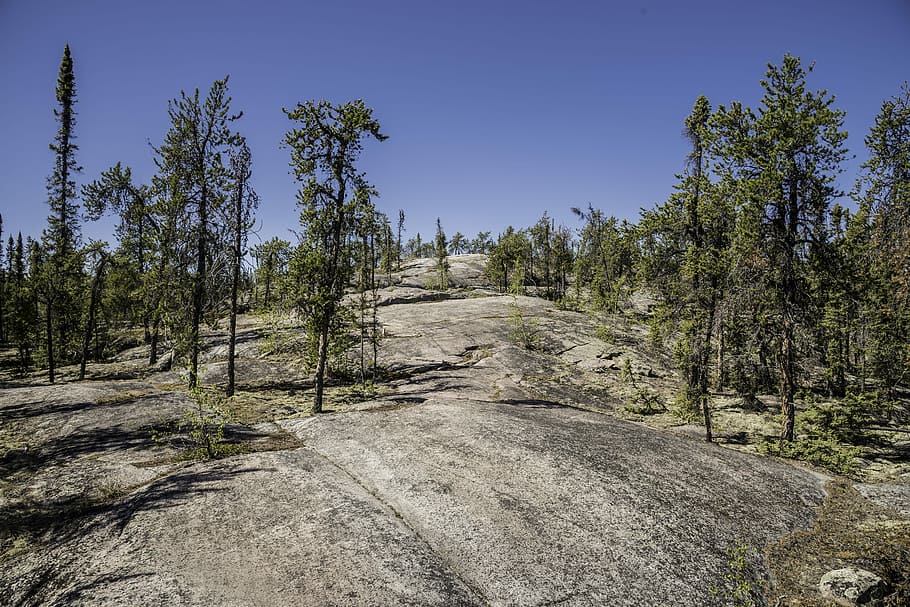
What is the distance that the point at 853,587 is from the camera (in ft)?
24.1

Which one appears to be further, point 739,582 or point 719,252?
point 719,252

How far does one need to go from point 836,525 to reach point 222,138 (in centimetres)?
2804

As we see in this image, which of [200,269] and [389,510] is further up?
[200,269]

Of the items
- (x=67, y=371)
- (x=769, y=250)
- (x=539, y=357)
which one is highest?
(x=769, y=250)

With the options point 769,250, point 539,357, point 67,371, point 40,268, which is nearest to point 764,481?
point 769,250

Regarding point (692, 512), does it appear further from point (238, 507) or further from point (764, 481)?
point (238, 507)

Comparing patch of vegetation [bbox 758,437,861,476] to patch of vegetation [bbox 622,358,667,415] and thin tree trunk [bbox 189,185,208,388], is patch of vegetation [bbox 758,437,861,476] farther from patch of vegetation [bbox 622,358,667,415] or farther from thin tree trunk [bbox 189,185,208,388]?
thin tree trunk [bbox 189,185,208,388]

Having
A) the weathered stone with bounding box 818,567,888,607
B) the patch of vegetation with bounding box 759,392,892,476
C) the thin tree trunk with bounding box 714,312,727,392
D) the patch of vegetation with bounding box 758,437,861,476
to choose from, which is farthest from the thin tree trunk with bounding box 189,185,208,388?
the patch of vegetation with bounding box 759,392,892,476

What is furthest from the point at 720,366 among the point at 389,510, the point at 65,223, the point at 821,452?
the point at 65,223

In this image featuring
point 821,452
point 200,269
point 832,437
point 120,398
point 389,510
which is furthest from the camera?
point 200,269

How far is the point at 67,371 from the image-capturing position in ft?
108

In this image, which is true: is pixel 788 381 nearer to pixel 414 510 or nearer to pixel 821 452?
pixel 821 452

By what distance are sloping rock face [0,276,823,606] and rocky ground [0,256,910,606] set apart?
46 mm

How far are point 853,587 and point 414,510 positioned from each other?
26.2 feet
